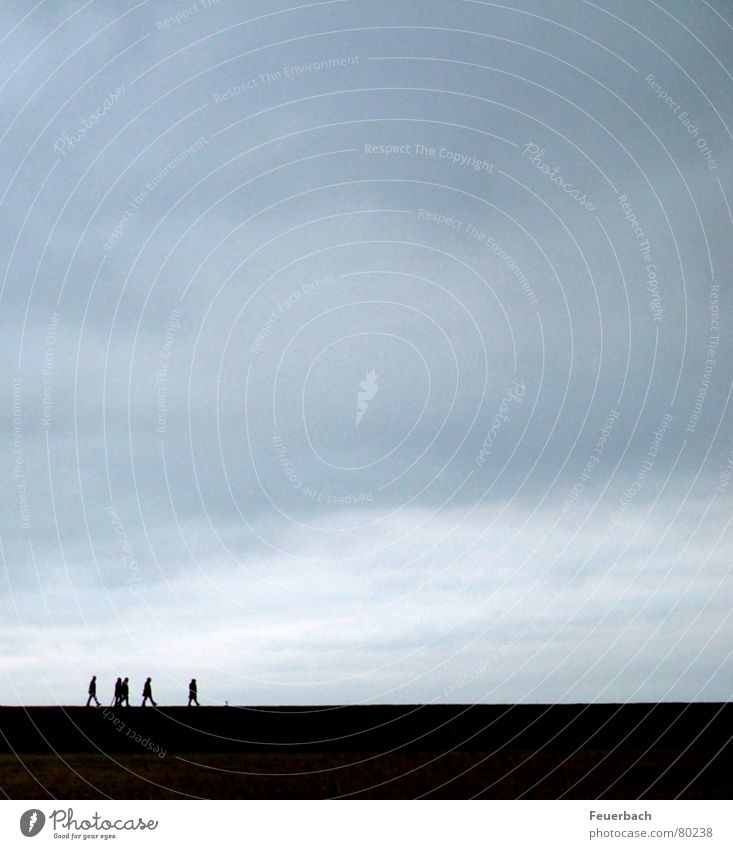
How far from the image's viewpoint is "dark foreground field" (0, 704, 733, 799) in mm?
22141

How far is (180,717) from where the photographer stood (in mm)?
26688

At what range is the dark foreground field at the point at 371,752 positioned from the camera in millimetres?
22141

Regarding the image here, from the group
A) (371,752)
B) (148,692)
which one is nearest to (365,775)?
(371,752)

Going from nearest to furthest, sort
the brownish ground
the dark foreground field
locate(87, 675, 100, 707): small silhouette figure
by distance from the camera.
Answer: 1. the brownish ground
2. the dark foreground field
3. locate(87, 675, 100, 707): small silhouette figure

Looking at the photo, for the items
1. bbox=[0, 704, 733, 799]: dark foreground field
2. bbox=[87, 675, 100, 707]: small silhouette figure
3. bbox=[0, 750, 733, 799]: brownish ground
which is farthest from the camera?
bbox=[87, 675, 100, 707]: small silhouette figure

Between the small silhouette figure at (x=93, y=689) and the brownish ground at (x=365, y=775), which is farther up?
the small silhouette figure at (x=93, y=689)

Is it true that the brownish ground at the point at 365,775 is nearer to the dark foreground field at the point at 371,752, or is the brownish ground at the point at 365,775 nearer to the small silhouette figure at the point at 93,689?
the dark foreground field at the point at 371,752

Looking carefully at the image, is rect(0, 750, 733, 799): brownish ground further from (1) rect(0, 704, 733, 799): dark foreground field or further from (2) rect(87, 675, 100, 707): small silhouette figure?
(2) rect(87, 675, 100, 707): small silhouette figure

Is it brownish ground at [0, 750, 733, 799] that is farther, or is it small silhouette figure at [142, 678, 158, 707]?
small silhouette figure at [142, 678, 158, 707]

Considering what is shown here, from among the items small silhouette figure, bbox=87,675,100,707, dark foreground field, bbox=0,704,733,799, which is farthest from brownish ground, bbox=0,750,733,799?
small silhouette figure, bbox=87,675,100,707

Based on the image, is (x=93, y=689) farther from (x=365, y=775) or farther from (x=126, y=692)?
(x=365, y=775)

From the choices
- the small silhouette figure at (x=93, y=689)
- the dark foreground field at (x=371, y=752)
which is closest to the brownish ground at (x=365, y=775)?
the dark foreground field at (x=371, y=752)

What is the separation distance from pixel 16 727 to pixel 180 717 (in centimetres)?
→ 410
